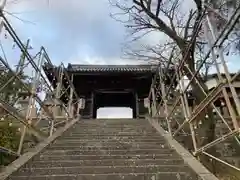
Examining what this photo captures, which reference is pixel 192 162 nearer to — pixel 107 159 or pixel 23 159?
pixel 107 159

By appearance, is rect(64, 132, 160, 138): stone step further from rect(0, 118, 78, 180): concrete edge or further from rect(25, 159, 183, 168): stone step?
rect(25, 159, 183, 168): stone step

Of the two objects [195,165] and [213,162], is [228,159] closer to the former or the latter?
[213,162]

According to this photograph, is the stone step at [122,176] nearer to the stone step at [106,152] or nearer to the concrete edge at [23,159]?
the concrete edge at [23,159]

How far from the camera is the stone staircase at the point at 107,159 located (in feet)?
11.9

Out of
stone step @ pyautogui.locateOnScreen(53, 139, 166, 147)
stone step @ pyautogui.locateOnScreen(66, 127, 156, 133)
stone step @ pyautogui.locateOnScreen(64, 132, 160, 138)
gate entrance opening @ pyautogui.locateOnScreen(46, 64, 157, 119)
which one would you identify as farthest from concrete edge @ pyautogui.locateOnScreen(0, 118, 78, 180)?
gate entrance opening @ pyautogui.locateOnScreen(46, 64, 157, 119)

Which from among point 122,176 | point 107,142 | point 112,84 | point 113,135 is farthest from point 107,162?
point 112,84

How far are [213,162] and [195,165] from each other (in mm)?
3083

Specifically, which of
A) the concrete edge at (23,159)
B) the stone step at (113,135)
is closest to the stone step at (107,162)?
the concrete edge at (23,159)

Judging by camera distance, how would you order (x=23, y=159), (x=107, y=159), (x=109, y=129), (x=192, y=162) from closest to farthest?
(x=192, y=162) < (x=23, y=159) < (x=107, y=159) < (x=109, y=129)

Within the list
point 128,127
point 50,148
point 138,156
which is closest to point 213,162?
point 128,127

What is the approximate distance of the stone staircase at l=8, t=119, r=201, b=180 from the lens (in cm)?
364

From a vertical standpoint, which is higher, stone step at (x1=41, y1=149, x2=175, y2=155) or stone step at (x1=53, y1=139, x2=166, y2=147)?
stone step at (x1=53, y1=139, x2=166, y2=147)

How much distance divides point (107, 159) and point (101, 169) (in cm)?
52

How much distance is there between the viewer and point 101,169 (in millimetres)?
3910
